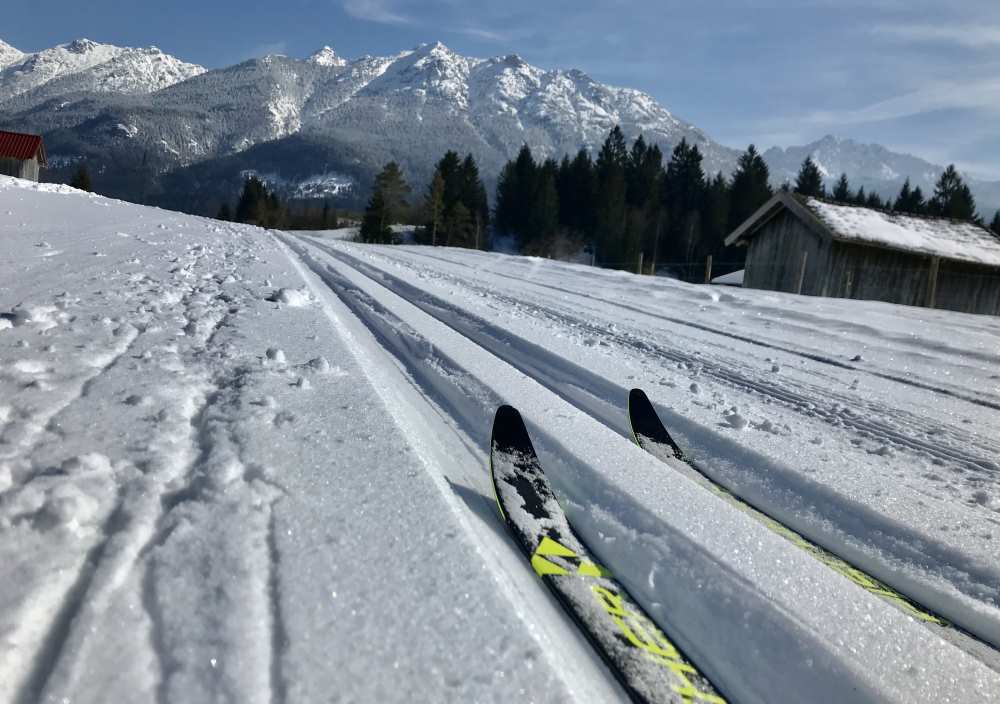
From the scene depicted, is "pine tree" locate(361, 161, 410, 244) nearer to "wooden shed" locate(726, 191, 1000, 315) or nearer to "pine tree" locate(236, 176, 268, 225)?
"pine tree" locate(236, 176, 268, 225)

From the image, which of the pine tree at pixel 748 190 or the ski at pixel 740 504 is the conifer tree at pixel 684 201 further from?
the ski at pixel 740 504

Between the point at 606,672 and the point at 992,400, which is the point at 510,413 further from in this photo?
the point at 992,400

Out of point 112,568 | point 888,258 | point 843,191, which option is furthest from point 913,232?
point 843,191

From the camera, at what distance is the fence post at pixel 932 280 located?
16.6m

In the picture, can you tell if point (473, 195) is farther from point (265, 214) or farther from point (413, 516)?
point (413, 516)

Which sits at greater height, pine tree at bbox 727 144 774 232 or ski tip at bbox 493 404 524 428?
pine tree at bbox 727 144 774 232

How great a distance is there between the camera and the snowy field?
140 centimetres

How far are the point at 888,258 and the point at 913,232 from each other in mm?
1485

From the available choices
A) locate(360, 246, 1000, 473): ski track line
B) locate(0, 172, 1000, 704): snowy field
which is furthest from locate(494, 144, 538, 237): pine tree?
locate(0, 172, 1000, 704): snowy field

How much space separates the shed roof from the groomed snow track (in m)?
15.1

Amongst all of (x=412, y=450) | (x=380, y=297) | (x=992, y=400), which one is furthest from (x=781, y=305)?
(x=412, y=450)

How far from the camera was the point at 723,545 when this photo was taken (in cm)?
223

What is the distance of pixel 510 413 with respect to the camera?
10.4ft

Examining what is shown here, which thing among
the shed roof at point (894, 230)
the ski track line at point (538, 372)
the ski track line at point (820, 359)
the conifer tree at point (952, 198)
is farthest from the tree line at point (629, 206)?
the ski track line at point (538, 372)
